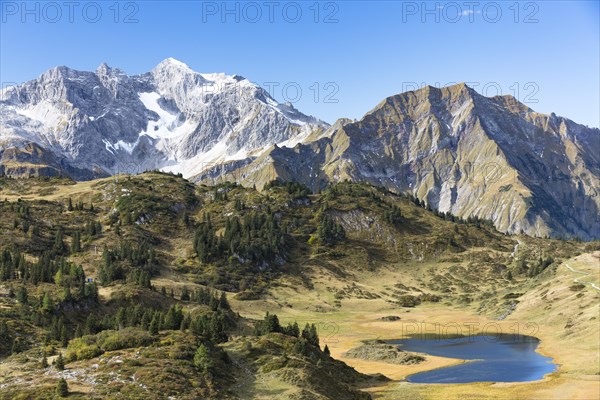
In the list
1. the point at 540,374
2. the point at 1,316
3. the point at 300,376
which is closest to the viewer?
the point at 300,376

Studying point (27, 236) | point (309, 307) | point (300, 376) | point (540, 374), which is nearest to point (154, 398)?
point (300, 376)

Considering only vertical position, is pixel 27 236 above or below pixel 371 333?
above

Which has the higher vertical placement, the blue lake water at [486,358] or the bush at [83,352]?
the bush at [83,352]

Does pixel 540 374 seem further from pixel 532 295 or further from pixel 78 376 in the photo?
pixel 532 295

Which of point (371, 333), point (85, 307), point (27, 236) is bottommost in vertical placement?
point (371, 333)

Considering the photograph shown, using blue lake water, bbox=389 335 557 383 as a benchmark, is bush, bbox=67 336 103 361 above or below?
above

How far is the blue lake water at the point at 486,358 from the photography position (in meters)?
86.5

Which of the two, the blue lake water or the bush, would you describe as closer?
the bush

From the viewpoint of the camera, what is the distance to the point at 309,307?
177375mm

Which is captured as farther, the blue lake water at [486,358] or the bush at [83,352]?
the blue lake water at [486,358]

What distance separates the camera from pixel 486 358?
104 meters

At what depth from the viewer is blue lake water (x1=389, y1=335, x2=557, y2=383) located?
86.5 metres

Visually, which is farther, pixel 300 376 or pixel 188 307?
pixel 188 307

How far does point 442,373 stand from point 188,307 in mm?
71657
